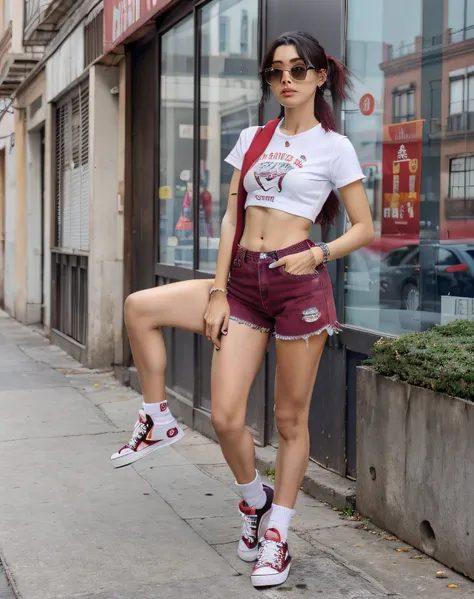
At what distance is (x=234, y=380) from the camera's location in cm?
406

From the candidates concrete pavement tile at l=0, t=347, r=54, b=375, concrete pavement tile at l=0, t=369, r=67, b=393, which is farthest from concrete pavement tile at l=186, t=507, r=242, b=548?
concrete pavement tile at l=0, t=347, r=54, b=375

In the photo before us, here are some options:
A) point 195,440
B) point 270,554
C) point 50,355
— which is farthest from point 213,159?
point 50,355

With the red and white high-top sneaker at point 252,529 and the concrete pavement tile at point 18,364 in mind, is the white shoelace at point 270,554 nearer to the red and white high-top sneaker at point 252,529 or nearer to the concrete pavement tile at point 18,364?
the red and white high-top sneaker at point 252,529

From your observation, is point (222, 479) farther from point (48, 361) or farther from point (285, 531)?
point (48, 361)

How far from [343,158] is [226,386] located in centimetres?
105

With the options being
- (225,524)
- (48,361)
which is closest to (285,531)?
(225,524)

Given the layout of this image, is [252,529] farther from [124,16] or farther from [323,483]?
[124,16]

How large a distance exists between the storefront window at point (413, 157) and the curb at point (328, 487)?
89 centimetres

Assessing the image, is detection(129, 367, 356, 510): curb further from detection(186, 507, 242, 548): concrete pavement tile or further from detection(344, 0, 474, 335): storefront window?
detection(344, 0, 474, 335): storefront window

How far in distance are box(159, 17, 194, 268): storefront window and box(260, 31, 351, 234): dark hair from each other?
12.8ft

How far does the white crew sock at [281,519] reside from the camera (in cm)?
414

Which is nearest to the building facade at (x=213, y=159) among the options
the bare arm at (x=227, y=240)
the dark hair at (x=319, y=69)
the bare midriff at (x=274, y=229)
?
the dark hair at (x=319, y=69)

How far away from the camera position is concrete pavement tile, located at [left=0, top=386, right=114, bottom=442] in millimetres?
7438

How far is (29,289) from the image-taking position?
16703 millimetres
